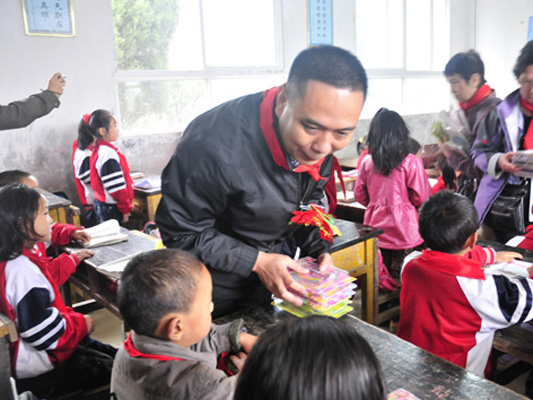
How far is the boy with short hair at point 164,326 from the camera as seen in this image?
3.30ft

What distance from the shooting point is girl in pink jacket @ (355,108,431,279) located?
2793 millimetres

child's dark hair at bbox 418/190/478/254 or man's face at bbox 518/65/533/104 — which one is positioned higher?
man's face at bbox 518/65/533/104

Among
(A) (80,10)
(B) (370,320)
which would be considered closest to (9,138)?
(A) (80,10)

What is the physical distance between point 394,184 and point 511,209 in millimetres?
700

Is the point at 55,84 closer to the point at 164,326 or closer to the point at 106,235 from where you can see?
the point at 106,235

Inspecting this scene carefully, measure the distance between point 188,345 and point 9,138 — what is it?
3.95m

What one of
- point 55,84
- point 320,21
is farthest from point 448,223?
point 320,21

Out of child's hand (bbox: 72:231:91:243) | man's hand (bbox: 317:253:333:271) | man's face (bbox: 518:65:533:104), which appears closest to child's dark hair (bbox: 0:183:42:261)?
child's hand (bbox: 72:231:91:243)

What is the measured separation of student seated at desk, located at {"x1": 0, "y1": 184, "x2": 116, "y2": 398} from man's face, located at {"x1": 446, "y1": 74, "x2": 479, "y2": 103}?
100 inches

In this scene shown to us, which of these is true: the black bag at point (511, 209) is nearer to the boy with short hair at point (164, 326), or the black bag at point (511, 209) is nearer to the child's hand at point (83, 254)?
the boy with short hair at point (164, 326)

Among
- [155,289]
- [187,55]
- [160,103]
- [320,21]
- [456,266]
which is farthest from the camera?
[320,21]

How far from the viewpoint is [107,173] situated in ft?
12.6

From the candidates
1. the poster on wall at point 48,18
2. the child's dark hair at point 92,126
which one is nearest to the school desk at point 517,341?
the child's dark hair at point 92,126

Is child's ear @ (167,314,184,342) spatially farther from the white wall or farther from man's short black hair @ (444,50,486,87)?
the white wall
